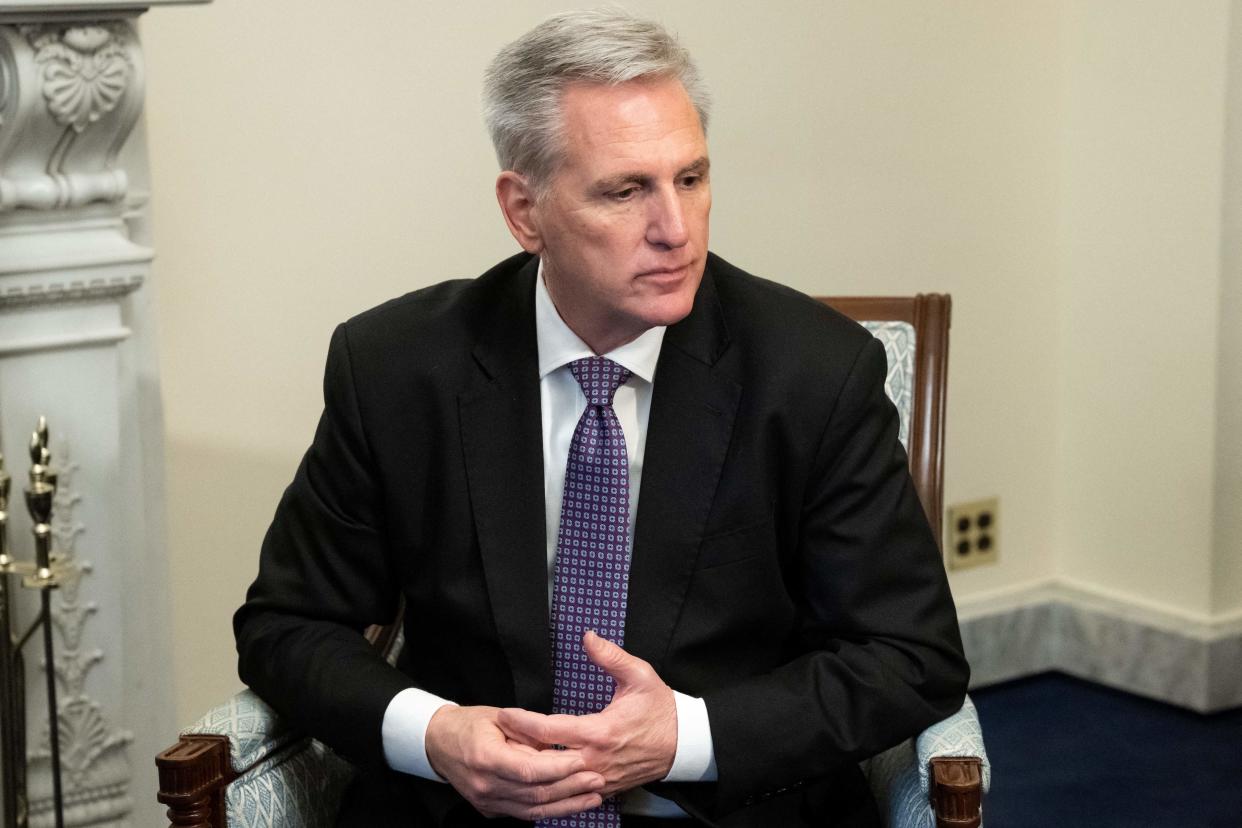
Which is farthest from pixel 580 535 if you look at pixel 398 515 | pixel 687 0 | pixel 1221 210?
pixel 1221 210

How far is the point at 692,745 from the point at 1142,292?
2.33 m

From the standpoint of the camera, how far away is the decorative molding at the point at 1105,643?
3.88 metres

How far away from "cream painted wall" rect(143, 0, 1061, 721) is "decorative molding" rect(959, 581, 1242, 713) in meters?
0.33

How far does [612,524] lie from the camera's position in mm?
2080

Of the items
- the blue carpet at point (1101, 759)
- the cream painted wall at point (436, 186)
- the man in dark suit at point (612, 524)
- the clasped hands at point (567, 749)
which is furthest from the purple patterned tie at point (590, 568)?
the blue carpet at point (1101, 759)

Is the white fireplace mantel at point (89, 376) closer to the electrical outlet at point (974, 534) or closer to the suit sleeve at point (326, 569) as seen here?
the suit sleeve at point (326, 569)

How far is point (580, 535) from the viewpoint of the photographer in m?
2.09

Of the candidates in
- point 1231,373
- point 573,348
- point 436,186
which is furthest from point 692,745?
point 1231,373

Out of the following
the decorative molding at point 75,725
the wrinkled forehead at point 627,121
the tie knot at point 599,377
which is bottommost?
the decorative molding at point 75,725

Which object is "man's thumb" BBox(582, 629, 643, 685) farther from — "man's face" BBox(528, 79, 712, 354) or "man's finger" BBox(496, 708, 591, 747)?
"man's face" BBox(528, 79, 712, 354)

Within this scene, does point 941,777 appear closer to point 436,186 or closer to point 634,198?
point 634,198

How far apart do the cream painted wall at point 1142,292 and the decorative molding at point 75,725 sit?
7.85ft

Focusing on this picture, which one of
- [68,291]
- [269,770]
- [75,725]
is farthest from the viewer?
[75,725]

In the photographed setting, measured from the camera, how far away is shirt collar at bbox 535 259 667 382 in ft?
7.00
